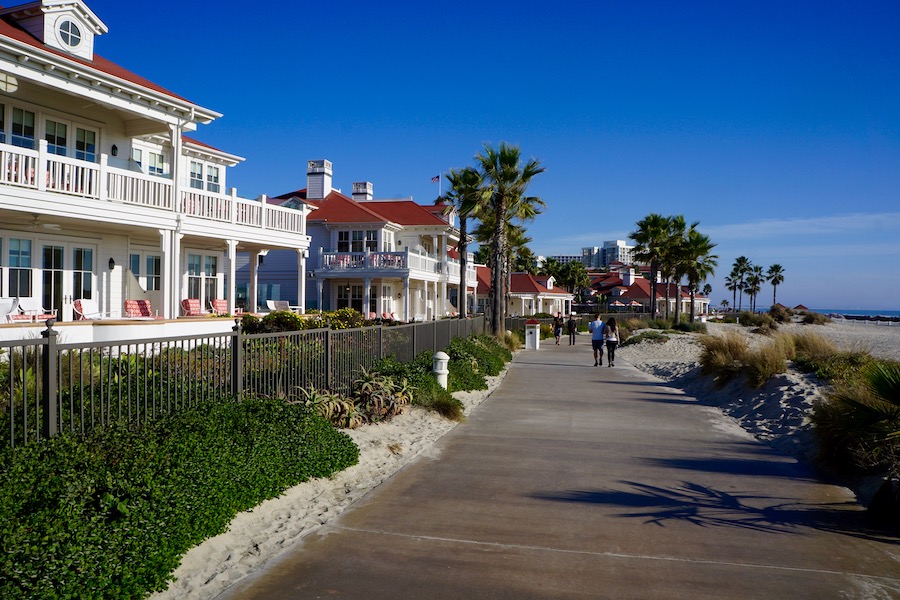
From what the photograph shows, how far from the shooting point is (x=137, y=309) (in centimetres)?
1733

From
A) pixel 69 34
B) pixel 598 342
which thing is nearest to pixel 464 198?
pixel 598 342

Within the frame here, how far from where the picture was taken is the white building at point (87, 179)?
14.2 m

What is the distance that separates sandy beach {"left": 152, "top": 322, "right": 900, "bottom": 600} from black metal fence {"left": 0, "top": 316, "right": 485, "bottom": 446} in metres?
1.36

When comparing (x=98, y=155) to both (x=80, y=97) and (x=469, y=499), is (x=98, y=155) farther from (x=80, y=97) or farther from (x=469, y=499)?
(x=469, y=499)

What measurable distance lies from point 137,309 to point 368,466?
1123cm

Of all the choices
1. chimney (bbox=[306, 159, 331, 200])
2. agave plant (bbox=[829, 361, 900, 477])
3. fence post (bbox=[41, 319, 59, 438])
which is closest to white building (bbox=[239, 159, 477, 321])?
chimney (bbox=[306, 159, 331, 200])

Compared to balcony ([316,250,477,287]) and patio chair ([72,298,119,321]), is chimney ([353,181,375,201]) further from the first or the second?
patio chair ([72,298,119,321])

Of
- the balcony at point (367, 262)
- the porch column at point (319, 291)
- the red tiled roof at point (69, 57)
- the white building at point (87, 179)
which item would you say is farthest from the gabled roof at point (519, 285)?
the red tiled roof at point (69, 57)

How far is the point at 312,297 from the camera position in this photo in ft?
112

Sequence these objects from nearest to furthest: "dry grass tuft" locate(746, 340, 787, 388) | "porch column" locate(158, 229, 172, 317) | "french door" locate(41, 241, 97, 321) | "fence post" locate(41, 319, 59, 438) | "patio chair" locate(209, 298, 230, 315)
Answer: "fence post" locate(41, 319, 59, 438)
"dry grass tuft" locate(746, 340, 787, 388)
"french door" locate(41, 241, 97, 321)
"porch column" locate(158, 229, 172, 317)
"patio chair" locate(209, 298, 230, 315)

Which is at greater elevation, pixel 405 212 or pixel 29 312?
pixel 405 212

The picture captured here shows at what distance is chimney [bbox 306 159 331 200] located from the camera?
36281 millimetres

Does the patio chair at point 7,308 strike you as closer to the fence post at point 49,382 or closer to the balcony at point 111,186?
the balcony at point 111,186

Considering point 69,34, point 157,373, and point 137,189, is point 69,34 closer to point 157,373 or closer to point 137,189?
point 137,189
